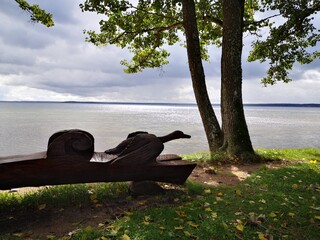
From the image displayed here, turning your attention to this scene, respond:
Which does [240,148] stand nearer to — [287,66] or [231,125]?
Result: [231,125]

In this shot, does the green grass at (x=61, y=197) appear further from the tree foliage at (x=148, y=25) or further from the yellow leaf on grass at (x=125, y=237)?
the tree foliage at (x=148, y=25)

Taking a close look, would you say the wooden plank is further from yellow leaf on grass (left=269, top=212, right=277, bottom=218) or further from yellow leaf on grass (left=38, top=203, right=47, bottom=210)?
yellow leaf on grass (left=269, top=212, right=277, bottom=218)

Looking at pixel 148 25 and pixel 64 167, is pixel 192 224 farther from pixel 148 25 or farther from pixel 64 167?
pixel 148 25

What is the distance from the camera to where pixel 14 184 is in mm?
4832

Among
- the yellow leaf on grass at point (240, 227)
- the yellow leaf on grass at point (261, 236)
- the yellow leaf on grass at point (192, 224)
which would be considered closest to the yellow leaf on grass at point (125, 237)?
the yellow leaf on grass at point (192, 224)

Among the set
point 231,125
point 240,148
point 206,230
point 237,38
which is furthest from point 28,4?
point 206,230

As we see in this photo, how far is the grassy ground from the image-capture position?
4.32 metres

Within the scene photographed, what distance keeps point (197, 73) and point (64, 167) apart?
7284mm

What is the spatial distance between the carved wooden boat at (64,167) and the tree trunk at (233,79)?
5.23 m

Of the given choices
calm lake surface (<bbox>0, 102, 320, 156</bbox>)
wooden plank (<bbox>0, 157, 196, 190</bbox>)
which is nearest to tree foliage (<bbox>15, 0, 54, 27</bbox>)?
wooden plank (<bbox>0, 157, 196, 190</bbox>)

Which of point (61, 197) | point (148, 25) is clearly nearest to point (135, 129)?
point (148, 25)

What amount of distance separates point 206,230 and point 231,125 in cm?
612

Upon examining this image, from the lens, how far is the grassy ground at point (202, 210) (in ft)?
14.2

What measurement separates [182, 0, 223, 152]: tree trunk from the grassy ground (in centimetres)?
404
